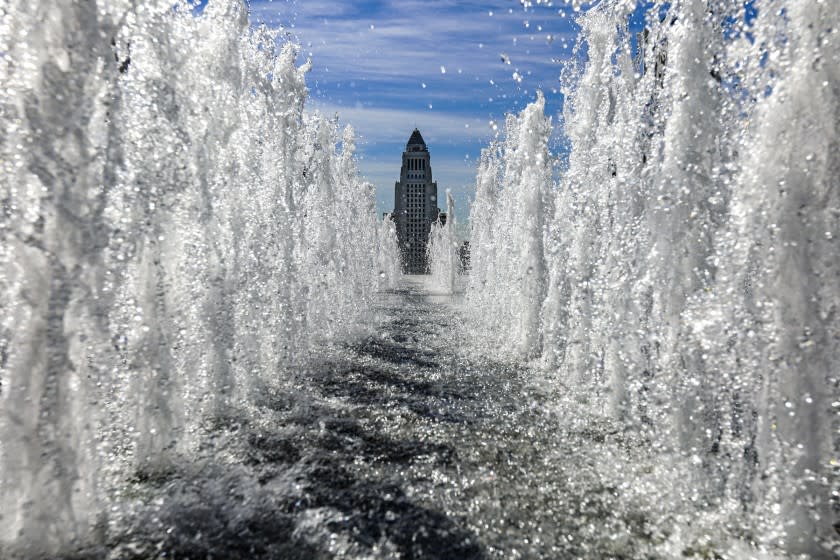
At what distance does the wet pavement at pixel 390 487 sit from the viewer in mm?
3527

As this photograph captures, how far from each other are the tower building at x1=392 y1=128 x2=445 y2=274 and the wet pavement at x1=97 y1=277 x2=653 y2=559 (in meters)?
66.3

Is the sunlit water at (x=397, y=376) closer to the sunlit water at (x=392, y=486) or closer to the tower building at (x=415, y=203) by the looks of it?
the sunlit water at (x=392, y=486)

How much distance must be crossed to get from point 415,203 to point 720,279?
253 ft

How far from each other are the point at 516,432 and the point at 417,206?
247 feet

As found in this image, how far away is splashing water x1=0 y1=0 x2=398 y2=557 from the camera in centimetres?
317

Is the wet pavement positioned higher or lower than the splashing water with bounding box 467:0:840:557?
lower

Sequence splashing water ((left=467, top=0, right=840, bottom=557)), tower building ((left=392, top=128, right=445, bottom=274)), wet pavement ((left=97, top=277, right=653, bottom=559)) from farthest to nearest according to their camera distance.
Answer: tower building ((left=392, top=128, right=445, bottom=274)) → wet pavement ((left=97, top=277, right=653, bottom=559)) → splashing water ((left=467, top=0, right=840, bottom=557))

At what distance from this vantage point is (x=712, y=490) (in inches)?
165

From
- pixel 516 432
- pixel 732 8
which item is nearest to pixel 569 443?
pixel 516 432

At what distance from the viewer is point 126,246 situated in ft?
14.4

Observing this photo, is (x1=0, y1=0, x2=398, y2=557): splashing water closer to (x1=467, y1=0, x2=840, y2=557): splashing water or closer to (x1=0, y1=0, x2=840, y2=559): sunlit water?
(x1=0, y1=0, x2=840, y2=559): sunlit water

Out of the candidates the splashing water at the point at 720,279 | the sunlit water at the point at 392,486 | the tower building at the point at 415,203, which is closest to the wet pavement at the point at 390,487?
the sunlit water at the point at 392,486

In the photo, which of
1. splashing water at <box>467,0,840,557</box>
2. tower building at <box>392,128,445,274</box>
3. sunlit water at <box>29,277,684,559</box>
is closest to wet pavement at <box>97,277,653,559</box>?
sunlit water at <box>29,277,684,559</box>

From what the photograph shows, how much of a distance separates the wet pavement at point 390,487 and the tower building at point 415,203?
66283 millimetres
